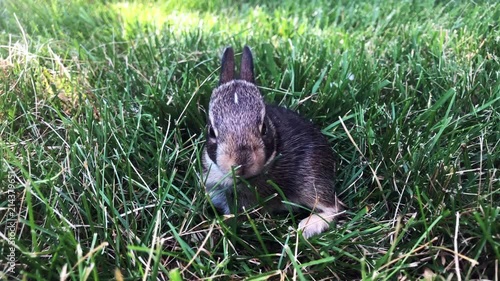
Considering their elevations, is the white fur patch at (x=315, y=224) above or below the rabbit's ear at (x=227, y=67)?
below

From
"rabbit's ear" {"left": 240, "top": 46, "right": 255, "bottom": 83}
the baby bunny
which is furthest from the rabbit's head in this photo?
"rabbit's ear" {"left": 240, "top": 46, "right": 255, "bottom": 83}

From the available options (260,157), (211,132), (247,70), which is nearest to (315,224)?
(260,157)

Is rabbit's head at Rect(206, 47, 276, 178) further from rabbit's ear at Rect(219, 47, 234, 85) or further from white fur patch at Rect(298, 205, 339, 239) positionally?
white fur patch at Rect(298, 205, 339, 239)

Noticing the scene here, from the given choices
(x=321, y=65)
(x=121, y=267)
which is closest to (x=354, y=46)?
(x=321, y=65)

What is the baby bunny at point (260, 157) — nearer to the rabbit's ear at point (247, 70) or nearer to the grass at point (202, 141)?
the rabbit's ear at point (247, 70)

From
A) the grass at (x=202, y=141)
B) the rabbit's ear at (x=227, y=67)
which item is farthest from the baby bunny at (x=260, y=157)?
the grass at (x=202, y=141)

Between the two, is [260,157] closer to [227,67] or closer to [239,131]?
[239,131]
